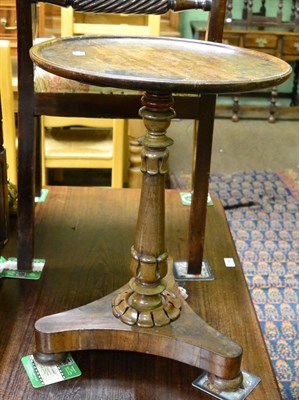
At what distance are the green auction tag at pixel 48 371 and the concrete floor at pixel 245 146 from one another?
5.84ft

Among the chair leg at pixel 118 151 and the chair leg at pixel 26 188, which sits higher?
the chair leg at pixel 26 188

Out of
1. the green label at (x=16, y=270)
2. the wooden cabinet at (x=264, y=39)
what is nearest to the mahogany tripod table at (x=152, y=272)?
the green label at (x=16, y=270)

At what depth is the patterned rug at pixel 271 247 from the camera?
1.49 meters

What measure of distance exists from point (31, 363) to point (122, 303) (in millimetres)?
185

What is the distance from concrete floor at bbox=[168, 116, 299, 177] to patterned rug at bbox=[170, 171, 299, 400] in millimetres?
165

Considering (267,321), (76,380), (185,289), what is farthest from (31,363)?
(267,321)

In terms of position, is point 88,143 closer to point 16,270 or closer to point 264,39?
point 16,270

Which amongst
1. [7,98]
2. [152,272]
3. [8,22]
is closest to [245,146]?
[8,22]

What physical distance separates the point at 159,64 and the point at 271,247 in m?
1.24

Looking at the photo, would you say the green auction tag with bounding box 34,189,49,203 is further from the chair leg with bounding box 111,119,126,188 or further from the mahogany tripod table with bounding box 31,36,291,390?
the mahogany tripod table with bounding box 31,36,291,390

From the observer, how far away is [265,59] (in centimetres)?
97

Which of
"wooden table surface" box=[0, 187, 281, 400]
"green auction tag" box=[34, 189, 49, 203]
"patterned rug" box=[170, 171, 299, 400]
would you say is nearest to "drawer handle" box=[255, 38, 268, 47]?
"patterned rug" box=[170, 171, 299, 400]

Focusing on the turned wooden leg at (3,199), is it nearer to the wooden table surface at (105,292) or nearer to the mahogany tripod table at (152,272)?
the wooden table surface at (105,292)

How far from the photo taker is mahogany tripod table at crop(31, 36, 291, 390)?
2.83ft
